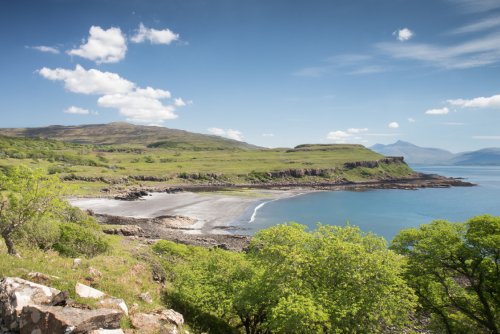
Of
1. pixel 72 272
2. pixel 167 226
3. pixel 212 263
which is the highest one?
pixel 72 272

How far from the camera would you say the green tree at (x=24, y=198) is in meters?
26.0

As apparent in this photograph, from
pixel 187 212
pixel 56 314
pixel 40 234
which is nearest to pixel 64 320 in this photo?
pixel 56 314

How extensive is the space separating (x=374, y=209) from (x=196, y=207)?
78.2m

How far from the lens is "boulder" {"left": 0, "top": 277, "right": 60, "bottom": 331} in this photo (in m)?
16.9

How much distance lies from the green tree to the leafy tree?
3597 cm

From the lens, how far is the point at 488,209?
149125mm

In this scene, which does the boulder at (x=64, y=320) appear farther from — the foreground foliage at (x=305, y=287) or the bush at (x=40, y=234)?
the bush at (x=40, y=234)

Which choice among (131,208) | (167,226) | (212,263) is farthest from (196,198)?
(212,263)

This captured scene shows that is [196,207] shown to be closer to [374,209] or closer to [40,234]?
[374,209]

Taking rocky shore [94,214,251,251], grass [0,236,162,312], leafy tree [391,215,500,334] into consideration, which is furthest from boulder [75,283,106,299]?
rocky shore [94,214,251,251]

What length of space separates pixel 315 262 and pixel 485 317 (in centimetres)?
2006

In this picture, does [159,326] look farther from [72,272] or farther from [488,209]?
[488,209]

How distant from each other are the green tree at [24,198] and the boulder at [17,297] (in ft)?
29.0

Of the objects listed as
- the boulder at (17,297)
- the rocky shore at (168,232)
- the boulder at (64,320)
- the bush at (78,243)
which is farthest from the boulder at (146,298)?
the rocky shore at (168,232)
